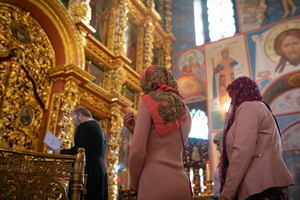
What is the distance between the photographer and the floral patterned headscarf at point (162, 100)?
180cm

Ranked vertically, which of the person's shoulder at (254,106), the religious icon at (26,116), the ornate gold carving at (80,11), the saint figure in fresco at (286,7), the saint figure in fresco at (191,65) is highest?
the saint figure in fresco at (286,7)

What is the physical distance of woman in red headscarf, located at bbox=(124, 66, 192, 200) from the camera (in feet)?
5.32

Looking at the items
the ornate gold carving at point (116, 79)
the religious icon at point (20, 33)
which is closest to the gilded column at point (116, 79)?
the ornate gold carving at point (116, 79)

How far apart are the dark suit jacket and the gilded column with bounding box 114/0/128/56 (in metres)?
5.26

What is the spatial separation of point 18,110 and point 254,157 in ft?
15.1

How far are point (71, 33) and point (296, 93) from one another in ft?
25.2

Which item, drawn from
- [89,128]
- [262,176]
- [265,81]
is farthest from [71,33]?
[265,81]

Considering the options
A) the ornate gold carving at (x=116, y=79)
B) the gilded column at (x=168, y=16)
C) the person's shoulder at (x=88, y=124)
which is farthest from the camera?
the gilded column at (x=168, y=16)

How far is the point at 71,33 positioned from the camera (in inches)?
256

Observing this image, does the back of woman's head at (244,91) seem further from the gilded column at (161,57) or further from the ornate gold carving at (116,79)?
the gilded column at (161,57)

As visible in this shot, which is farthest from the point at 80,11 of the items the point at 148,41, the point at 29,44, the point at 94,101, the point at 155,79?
the point at 155,79

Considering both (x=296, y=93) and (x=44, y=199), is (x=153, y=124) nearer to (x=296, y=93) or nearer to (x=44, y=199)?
(x=44, y=199)

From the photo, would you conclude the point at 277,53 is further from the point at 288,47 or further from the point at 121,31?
the point at 121,31

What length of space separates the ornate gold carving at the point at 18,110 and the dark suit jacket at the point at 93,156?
2.25 m
